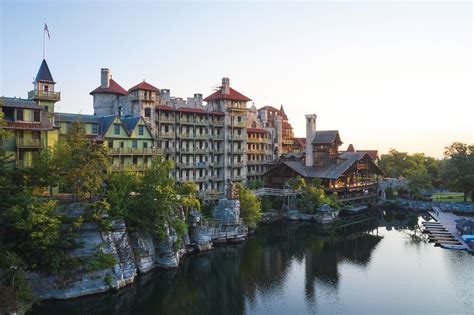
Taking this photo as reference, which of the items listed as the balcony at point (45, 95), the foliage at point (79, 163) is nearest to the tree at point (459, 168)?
the foliage at point (79, 163)

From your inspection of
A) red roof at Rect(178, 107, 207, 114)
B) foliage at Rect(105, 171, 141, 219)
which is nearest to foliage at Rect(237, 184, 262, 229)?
red roof at Rect(178, 107, 207, 114)

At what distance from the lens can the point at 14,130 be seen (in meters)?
43.5

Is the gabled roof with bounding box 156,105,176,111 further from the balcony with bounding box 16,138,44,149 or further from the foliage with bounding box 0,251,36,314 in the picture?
the foliage with bounding box 0,251,36,314

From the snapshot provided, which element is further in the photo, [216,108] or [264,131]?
[264,131]

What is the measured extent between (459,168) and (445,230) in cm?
2806

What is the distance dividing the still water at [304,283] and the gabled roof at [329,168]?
2281 cm

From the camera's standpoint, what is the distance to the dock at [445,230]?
5596 centimetres

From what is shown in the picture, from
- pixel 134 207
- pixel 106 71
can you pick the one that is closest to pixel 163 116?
pixel 106 71

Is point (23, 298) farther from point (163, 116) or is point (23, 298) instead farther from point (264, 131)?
point (264, 131)

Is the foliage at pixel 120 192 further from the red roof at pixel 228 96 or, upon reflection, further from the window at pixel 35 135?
the red roof at pixel 228 96

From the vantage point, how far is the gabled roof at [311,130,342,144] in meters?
85.2

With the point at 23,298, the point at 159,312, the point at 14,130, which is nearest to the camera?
the point at 23,298

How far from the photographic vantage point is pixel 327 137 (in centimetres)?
8612

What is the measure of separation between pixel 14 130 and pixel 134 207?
49.5 ft
